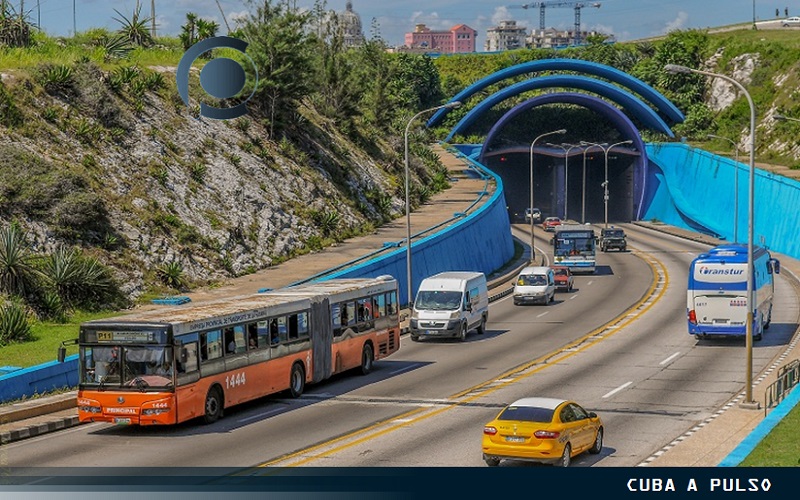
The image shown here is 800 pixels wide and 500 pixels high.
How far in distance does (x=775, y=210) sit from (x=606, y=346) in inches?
2017

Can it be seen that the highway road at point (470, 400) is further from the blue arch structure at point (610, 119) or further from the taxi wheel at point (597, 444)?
the blue arch structure at point (610, 119)

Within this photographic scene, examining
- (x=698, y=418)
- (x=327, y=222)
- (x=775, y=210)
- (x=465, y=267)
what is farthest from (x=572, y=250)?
(x=698, y=418)

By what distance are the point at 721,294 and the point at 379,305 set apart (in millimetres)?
13504

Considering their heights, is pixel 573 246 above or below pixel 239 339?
below

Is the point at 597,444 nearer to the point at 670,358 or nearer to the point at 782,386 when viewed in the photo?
the point at 782,386

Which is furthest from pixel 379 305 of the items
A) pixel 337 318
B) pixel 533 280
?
pixel 533 280

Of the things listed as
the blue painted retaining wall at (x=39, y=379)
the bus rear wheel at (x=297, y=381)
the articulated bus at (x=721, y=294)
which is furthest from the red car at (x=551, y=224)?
the blue painted retaining wall at (x=39, y=379)

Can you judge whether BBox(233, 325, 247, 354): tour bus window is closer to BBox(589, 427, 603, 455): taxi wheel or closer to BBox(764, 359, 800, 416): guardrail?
BBox(589, 427, 603, 455): taxi wheel

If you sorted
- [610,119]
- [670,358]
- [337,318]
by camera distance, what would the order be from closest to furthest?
[337,318] → [670,358] → [610,119]

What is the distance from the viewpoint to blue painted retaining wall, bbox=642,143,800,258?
88.9 meters

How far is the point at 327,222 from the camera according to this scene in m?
67.4

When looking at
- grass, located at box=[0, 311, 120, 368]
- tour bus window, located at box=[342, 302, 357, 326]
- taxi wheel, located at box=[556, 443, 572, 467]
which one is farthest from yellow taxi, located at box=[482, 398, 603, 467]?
grass, located at box=[0, 311, 120, 368]

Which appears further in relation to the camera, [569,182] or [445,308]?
[569,182]

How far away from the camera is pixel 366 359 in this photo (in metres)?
39.5
